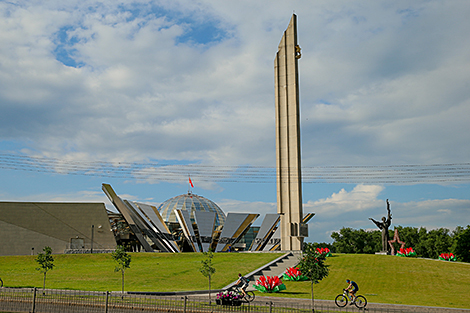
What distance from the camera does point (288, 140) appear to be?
1774 inches

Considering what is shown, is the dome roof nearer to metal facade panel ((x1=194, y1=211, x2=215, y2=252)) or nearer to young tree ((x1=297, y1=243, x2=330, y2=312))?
metal facade panel ((x1=194, y1=211, x2=215, y2=252))

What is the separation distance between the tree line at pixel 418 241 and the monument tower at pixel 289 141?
23.2 meters

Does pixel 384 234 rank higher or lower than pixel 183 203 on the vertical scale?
lower

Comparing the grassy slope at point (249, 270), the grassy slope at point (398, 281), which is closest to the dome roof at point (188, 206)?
the grassy slope at point (249, 270)

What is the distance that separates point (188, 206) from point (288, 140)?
80.4 feet

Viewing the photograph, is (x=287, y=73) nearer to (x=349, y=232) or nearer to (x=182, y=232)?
(x=182, y=232)

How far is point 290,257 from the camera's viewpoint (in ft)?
122

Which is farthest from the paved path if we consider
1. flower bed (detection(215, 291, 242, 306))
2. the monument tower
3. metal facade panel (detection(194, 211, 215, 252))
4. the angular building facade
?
the angular building facade

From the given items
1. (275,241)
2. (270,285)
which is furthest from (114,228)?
(270,285)

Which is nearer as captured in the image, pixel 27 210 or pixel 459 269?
pixel 459 269

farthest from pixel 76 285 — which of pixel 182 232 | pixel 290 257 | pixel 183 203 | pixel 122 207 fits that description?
pixel 183 203

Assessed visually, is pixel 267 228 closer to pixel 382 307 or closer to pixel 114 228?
pixel 114 228

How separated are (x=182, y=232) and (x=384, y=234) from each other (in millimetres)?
23292

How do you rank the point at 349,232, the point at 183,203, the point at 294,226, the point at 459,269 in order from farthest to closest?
the point at 349,232, the point at 183,203, the point at 294,226, the point at 459,269
